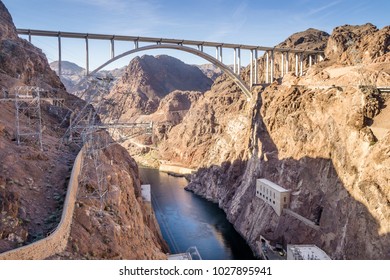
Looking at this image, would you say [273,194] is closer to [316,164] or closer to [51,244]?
[316,164]

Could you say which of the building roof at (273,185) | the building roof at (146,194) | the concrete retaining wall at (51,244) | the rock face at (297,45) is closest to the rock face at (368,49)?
the rock face at (297,45)

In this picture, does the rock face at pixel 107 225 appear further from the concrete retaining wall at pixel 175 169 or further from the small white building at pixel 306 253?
the concrete retaining wall at pixel 175 169

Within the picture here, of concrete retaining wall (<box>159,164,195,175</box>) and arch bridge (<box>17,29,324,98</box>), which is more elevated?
arch bridge (<box>17,29,324,98</box>)

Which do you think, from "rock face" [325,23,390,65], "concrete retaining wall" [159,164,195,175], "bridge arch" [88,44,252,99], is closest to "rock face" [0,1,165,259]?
"bridge arch" [88,44,252,99]

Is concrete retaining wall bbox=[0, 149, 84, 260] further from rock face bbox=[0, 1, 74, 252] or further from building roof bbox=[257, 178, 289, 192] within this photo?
building roof bbox=[257, 178, 289, 192]

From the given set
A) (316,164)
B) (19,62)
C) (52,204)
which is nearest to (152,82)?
(19,62)

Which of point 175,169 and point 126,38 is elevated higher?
point 126,38
